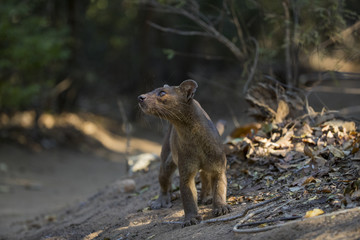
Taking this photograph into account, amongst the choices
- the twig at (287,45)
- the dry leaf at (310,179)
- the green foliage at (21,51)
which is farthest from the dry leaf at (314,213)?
the green foliage at (21,51)

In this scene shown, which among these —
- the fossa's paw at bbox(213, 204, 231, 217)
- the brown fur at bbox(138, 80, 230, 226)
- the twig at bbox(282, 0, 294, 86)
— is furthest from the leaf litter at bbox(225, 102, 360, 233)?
the twig at bbox(282, 0, 294, 86)

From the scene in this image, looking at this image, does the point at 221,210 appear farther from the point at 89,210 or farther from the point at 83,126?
the point at 83,126

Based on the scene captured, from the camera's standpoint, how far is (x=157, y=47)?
2200 centimetres

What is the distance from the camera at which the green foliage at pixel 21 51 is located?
44.7ft

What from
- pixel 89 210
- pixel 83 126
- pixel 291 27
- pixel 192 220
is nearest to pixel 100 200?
pixel 89 210

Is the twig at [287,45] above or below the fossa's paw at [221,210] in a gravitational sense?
above

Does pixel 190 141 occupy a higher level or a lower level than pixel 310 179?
higher

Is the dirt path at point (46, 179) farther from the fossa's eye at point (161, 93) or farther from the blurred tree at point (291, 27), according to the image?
the fossa's eye at point (161, 93)

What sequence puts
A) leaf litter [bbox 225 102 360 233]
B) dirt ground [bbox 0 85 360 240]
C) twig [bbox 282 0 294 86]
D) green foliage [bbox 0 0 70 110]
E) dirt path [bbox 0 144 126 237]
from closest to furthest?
dirt ground [bbox 0 85 360 240] < leaf litter [bbox 225 102 360 233] < twig [bbox 282 0 294 86] < dirt path [bbox 0 144 126 237] < green foliage [bbox 0 0 70 110]

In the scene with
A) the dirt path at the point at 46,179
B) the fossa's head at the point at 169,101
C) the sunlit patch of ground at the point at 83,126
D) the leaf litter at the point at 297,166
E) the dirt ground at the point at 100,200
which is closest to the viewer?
the dirt ground at the point at 100,200

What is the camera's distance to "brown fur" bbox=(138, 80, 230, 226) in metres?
4.50

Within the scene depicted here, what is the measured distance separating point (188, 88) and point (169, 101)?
232 mm

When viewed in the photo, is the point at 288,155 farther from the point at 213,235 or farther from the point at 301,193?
the point at 213,235

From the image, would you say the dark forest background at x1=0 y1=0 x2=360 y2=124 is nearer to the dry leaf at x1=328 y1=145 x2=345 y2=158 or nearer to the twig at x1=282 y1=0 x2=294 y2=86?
the twig at x1=282 y1=0 x2=294 y2=86
